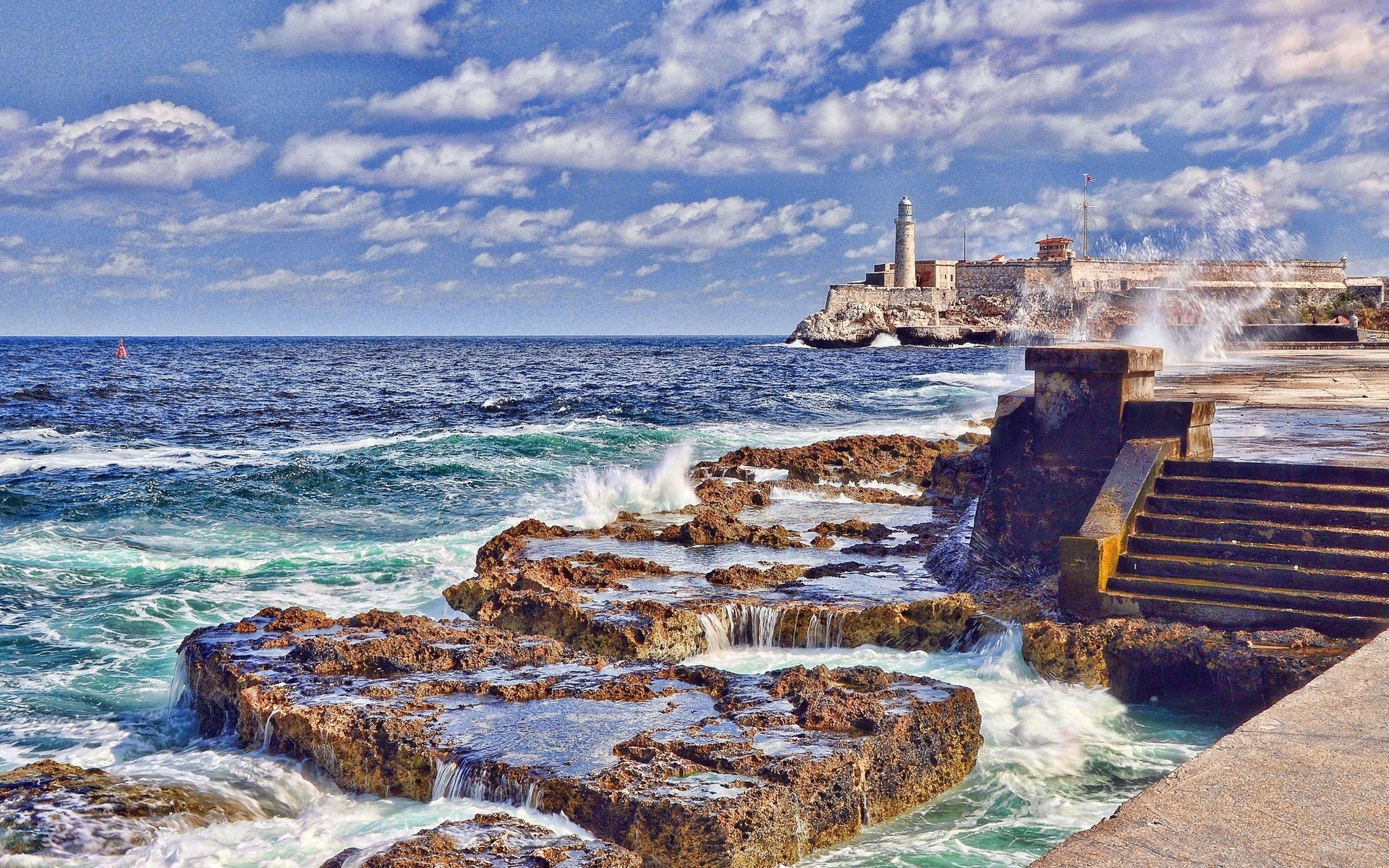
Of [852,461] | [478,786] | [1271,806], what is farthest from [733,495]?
[1271,806]

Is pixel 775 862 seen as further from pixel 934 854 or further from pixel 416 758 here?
pixel 416 758

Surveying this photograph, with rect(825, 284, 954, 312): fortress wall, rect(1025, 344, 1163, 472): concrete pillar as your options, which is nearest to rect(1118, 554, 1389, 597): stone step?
rect(1025, 344, 1163, 472): concrete pillar

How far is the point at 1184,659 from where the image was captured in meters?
5.89

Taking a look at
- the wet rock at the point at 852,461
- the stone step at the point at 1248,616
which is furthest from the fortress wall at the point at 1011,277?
the stone step at the point at 1248,616

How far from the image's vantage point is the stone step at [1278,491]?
21.2 ft

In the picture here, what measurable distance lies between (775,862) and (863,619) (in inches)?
121

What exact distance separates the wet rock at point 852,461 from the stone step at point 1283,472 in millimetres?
6354

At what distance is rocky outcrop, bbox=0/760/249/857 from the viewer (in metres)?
4.36

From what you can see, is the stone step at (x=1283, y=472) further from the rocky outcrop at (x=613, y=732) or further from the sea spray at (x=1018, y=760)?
the rocky outcrop at (x=613, y=732)

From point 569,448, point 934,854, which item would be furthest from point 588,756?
point 569,448

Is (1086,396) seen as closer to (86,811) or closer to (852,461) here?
(86,811)

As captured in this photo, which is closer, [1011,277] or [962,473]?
[962,473]

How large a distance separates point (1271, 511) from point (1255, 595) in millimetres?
689

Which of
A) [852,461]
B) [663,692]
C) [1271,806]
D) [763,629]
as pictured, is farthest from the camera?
[852,461]
